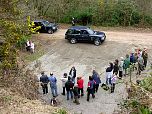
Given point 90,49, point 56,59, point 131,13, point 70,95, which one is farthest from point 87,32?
point 70,95

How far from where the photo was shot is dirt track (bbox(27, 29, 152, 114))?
774 inches

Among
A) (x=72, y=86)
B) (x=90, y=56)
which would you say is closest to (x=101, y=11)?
(x=90, y=56)

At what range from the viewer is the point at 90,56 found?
27203 mm

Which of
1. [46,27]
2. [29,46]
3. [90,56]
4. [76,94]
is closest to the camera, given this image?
[76,94]

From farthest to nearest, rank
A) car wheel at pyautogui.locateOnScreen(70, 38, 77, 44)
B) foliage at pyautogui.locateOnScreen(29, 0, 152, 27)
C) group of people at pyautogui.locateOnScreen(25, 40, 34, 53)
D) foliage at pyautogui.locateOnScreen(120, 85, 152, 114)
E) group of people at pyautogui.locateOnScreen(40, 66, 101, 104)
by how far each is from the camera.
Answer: foliage at pyautogui.locateOnScreen(29, 0, 152, 27) → car wheel at pyautogui.locateOnScreen(70, 38, 77, 44) → group of people at pyautogui.locateOnScreen(25, 40, 34, 53) → group of people at pyautogui.locateOnScreen(40, 66, 101, 104) → foliage at pyautogui.locateOnScreen(120, 85, 152, 114)

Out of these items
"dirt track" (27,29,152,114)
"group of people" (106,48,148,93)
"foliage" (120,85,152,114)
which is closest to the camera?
"foliage" (120,85,152,114)

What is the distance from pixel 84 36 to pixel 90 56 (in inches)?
108

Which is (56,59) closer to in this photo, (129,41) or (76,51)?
(76,51)

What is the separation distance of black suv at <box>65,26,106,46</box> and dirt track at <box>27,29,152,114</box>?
379 millimetres

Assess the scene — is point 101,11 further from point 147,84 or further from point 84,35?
point 147,84

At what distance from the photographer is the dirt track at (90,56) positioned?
774 inches

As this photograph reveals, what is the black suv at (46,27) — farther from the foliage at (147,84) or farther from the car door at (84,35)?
the foliage at (147,84)

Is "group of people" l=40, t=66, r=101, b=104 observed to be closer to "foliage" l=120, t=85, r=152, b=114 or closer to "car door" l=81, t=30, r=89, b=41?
"foliage" l=120, t=85, r=152, b=114

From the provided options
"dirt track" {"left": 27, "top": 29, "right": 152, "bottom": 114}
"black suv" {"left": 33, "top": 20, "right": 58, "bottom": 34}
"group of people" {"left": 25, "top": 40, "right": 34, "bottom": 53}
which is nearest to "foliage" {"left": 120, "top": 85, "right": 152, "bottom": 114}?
"dirt track" {"left": 27, "top": 29, "right": 152, "bottom": 114}
